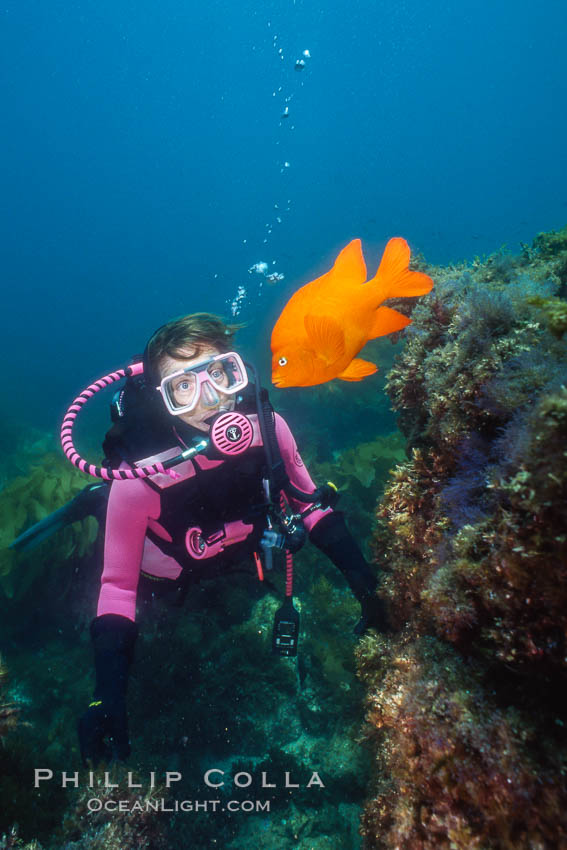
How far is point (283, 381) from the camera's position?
107 inches

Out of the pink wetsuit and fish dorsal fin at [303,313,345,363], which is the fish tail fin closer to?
fish dorsal fin at [303,313,345,363]

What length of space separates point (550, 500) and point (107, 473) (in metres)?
2.77

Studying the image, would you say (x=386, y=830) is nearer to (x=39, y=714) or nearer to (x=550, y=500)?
(x=550, y=500)

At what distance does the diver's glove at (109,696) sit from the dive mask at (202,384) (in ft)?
5.86

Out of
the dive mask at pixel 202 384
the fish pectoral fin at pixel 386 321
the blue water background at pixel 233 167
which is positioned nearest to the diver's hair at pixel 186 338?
the dive mask at pixel 202 384

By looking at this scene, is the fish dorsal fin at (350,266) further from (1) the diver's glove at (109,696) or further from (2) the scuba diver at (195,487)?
(1) the diver's glove at (109,696)

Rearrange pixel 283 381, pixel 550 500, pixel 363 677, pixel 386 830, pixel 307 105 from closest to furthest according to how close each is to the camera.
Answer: pixel 550 500, pixel 386 830, pixel 363 677, pixel 283 381, pixel 307 105

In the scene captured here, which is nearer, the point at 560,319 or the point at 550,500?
the point at 550,500

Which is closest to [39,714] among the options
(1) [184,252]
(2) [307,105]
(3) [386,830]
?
(3) [386,830]

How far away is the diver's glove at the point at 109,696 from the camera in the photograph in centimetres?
255

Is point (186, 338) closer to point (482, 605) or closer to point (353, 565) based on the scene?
point (353, 565)

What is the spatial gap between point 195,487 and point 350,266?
2.32 meters

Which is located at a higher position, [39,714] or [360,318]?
[360,318]

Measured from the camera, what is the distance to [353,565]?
340cm
